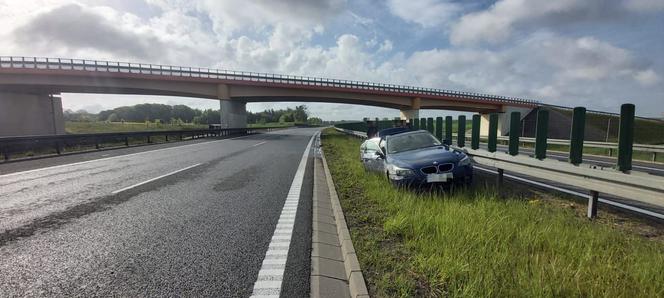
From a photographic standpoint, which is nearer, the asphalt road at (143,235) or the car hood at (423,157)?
the asphalt road at (143,235)

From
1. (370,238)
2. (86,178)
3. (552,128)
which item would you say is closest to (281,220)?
(370,238)

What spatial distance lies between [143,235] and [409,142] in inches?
225

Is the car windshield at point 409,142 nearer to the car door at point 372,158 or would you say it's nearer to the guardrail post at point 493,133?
the car door at point 372,158

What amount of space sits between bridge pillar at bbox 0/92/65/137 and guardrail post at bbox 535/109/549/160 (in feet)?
134

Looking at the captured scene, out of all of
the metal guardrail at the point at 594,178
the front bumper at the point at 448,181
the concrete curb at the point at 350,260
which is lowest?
the concrete curb at the point at 350,260

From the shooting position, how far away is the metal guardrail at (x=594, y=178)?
338cm

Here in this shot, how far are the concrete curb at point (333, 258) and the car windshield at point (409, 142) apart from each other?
2.51 m

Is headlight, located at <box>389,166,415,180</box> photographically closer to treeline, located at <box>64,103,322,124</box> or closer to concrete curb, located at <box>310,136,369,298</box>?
concrete curb, located at <box>310,136,369,298</box>

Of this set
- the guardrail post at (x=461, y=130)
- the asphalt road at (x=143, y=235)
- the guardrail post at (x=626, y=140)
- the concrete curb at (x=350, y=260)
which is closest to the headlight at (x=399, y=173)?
the concrete curb at (x=350, y=260)

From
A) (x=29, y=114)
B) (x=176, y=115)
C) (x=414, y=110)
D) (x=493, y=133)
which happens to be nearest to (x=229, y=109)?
(x=29, y=114)

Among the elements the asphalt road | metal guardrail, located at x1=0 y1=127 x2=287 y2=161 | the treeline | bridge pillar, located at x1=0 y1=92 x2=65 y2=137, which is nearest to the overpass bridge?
bridge pillar, located at x1=0 y1=92 x2=65 y2=137

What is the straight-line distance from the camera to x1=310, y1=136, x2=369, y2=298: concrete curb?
264 centimetres

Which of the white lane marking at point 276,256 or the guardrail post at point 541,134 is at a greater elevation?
the guardrail post at point 541,134

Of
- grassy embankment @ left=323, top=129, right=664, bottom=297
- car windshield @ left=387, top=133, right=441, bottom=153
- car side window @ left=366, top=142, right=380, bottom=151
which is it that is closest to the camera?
grassy embankment @ left=323, top=129, right=664, bottom=297
